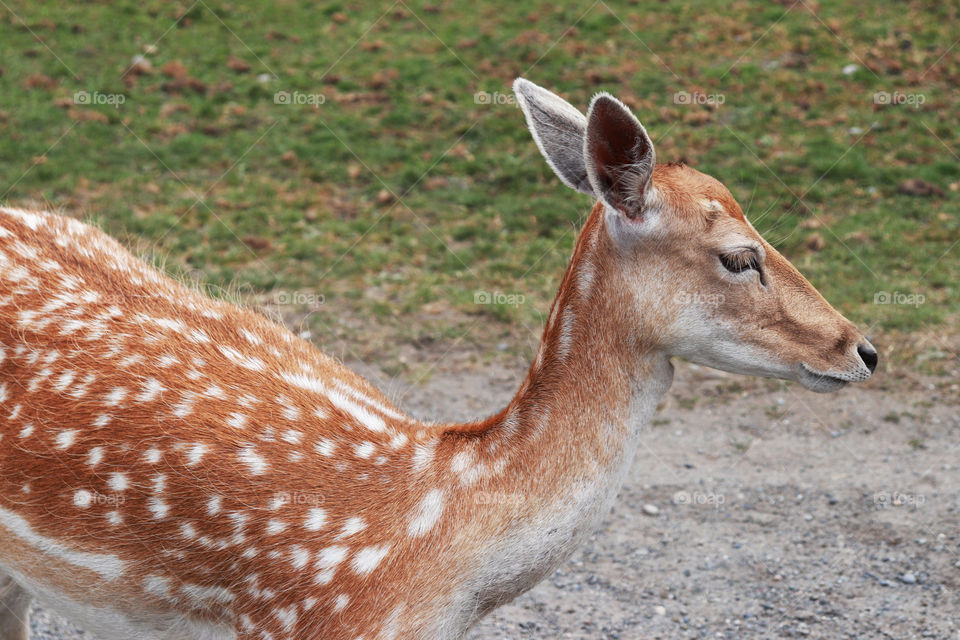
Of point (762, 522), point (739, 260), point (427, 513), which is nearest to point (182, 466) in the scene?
point (427, 513)

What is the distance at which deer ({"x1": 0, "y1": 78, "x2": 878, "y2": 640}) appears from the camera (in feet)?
11.1

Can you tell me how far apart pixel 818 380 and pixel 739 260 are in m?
0.49

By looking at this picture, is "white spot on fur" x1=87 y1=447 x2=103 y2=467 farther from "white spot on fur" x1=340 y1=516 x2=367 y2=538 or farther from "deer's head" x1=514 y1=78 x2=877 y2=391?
"deer's head" x1=514 y1=78 x2=877 y2=391

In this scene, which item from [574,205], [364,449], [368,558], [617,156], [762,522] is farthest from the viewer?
[574,205]

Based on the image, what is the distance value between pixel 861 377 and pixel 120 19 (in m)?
11.8

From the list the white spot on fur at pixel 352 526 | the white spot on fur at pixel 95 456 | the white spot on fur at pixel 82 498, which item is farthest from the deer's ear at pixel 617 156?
the white spot on fur at pixel 82 498

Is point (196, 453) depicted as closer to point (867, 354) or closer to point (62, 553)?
point (62, 553)

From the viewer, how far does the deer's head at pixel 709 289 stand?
3.50 meters

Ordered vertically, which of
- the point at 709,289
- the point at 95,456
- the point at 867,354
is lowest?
the point at 867,354

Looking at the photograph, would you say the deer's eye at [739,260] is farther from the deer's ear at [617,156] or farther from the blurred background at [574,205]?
the blurred background at [574,205]

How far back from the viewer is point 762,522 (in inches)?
238

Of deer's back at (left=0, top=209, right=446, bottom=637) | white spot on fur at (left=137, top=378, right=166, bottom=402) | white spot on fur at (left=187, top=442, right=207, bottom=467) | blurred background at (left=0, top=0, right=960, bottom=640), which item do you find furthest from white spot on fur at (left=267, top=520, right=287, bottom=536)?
blurred background at (left=0, top=0, right=960, bottom=640)

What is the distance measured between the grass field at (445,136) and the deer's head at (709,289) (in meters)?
4.31

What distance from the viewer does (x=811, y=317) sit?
3545 millimetres
